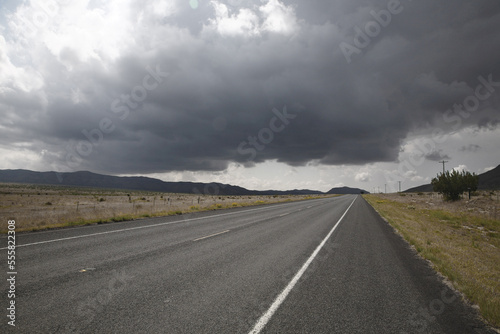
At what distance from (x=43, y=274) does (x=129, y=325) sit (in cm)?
332

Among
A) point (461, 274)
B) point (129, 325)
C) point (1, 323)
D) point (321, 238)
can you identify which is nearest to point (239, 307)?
point (129, 325)

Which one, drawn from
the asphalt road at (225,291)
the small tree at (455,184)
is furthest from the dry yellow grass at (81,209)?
the small tree at (455,184)

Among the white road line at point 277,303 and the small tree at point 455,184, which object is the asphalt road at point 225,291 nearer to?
the white road line at point 277,303

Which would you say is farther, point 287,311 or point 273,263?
point 273,263

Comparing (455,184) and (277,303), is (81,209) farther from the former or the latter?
(455,184)

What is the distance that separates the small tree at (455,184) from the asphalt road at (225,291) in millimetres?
51592

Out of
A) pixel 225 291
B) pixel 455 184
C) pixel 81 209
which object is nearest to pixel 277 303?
pixel 225 291

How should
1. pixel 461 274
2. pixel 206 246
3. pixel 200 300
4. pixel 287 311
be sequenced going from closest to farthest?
pixel 287 311 → pixel 200 300 → pixel 461 274 → pixel 206 246

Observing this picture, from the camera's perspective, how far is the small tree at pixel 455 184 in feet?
156

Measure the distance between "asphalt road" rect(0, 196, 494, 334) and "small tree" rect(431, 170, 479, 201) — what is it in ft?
169

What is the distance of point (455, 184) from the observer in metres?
48.0

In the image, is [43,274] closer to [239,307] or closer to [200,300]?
[200,300]

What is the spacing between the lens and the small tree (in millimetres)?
47656

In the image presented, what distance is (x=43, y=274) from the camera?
5.39 metres
